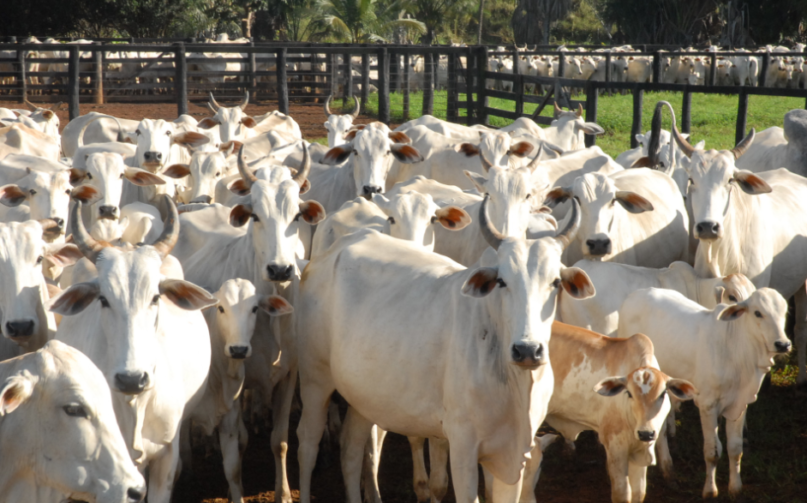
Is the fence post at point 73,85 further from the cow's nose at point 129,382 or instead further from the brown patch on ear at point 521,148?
the cow's nose at point 129,382

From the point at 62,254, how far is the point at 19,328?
85 cm

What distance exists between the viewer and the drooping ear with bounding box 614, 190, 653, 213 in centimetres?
713

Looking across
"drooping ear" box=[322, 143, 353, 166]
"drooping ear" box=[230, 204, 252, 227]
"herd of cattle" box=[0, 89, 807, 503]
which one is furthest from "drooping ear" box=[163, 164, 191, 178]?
"drooping ear" box=[230, 204, 252, 227]

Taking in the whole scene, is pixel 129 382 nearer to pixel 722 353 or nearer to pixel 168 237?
pixel 168 237

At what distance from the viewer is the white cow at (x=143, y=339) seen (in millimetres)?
4211

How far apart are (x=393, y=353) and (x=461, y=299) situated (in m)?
0.53

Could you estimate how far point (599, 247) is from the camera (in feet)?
22.8

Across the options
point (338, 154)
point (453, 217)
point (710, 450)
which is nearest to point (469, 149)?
point (338, 154)

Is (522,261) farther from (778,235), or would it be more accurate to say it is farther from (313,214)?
(778,235)

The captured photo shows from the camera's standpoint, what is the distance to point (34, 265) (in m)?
5.20

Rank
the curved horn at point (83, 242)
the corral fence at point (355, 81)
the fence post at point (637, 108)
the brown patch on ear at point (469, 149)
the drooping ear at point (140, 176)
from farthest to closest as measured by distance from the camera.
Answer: the corral fence at point (355, 81) < the fence post at point (637, 108) < the brown patch on ear at point (469, 149) < the drooping ear at point (140, 176) < the curved horn at point (83, 242)

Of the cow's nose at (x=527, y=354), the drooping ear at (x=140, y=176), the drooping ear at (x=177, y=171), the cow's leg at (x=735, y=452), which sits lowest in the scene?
the cow's leg at (x=735, y=452)

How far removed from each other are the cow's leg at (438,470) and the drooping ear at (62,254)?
2.54m

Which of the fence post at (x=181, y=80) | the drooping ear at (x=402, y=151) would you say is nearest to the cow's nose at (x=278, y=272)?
the drooping ear at (x=402, y=151)
